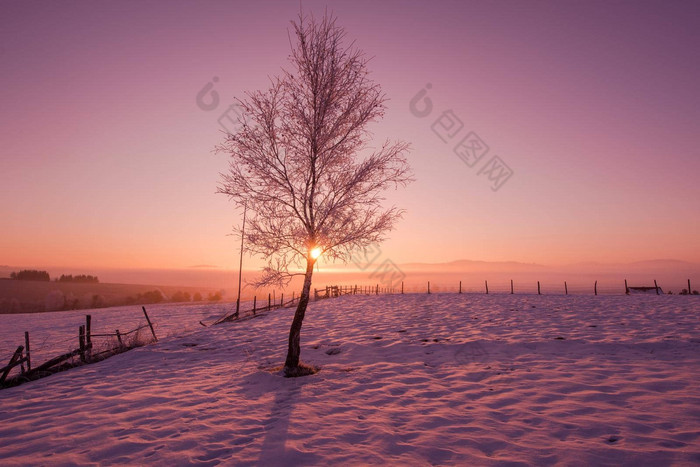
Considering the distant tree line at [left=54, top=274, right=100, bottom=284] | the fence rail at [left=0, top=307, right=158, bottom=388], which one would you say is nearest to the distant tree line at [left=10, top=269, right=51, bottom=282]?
the distant tree line at [left=54, top=274, right=100, bottom=284]

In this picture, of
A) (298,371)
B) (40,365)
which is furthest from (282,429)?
(40,365)

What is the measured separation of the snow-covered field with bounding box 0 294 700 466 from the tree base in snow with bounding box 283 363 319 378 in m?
0.28

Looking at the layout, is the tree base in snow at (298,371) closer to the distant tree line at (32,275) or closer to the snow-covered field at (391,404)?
the snow-covered field at (391,404)

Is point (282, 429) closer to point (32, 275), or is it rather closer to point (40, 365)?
point (40, 365)

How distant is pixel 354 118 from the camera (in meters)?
8.84

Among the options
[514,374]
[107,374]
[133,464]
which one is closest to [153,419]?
[133,464]

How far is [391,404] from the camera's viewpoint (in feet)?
20.2

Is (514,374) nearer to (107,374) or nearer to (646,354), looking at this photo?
(646,354)

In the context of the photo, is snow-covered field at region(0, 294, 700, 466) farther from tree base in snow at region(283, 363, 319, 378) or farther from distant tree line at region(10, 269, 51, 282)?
distant tree line at region(10, 269, 51, 282)

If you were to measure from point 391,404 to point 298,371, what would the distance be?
3128mm

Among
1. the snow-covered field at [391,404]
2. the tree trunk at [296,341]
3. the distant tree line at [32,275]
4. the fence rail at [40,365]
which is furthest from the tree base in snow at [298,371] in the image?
the distant tree line at [32,275]

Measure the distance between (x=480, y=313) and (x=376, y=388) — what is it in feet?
37.4

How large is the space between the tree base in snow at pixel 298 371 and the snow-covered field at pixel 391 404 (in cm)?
28

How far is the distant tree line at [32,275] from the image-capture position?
2933 inches
